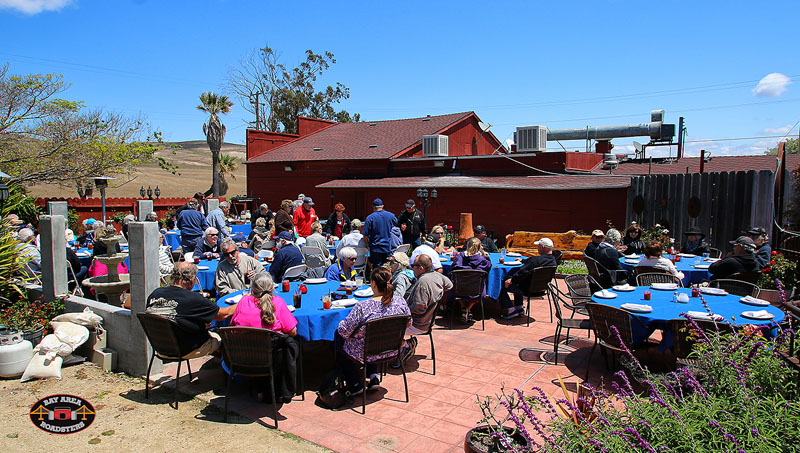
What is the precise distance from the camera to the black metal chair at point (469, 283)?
23.9 ft

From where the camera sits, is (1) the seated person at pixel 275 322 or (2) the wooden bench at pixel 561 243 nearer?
(1) the seated person at pixel 275 322

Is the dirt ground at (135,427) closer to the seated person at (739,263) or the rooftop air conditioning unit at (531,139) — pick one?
the seated person at (739,263)

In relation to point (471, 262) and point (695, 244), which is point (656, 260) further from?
point (695, 244)

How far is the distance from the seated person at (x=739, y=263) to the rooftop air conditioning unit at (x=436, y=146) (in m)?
14.8

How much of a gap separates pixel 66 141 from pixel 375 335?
24.8 m

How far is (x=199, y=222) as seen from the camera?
10.2m

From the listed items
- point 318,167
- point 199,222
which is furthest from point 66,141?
point 199,222

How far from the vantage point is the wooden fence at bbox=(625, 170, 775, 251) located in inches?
450

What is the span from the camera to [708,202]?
12.1 meters

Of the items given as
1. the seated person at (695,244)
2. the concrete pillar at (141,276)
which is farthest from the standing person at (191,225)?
the seated person at (695,244)

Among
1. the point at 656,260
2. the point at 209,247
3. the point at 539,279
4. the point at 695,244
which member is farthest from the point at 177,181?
the point at 656,260

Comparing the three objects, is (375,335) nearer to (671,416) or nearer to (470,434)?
(470,434)

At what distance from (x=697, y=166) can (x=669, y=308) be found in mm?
17505

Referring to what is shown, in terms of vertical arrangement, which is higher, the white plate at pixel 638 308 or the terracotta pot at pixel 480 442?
the white plate at pixel 638 308
